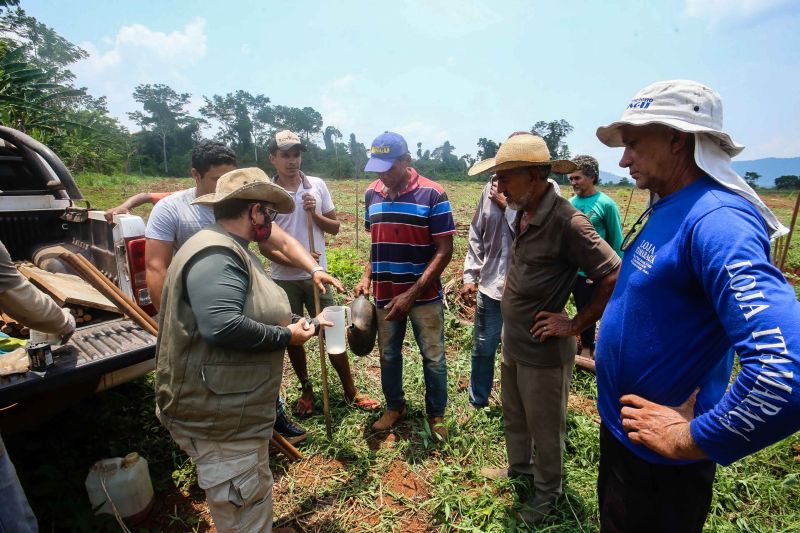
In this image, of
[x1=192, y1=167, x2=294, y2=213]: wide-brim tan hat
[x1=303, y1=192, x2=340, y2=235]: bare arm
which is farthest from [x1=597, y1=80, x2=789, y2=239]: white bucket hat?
[x1=303, y1=192, x2=340, y2=235]: bare arm

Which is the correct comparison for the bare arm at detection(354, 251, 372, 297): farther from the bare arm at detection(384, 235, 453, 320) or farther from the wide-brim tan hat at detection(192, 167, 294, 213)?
the wide-brim tan hat at detection(192, 167, 294, 213)

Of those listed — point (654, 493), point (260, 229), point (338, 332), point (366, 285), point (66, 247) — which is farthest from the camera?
point (366, 285)

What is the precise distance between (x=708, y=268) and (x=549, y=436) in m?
1.65

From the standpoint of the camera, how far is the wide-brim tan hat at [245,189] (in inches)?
76.7

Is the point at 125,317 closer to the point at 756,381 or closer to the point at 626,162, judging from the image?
the point at 626,162

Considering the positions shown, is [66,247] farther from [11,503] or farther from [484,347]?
[484,347]

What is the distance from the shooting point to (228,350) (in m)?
1.88

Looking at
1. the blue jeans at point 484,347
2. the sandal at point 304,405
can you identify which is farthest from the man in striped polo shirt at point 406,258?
the sandal at point 304,405

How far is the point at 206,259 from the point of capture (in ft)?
5.84

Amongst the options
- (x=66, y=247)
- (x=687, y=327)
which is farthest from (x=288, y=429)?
(x=687, y=327)

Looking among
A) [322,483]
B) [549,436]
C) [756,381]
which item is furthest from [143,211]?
[756,381]

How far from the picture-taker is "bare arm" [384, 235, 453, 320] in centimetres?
319

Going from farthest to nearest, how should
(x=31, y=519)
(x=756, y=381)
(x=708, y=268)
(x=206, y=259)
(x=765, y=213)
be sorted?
(x=31, y=519), (x=206, y=259), (x=765, y=213), (x=708, y=268), (x=756, y=381)

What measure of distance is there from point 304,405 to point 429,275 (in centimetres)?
175
